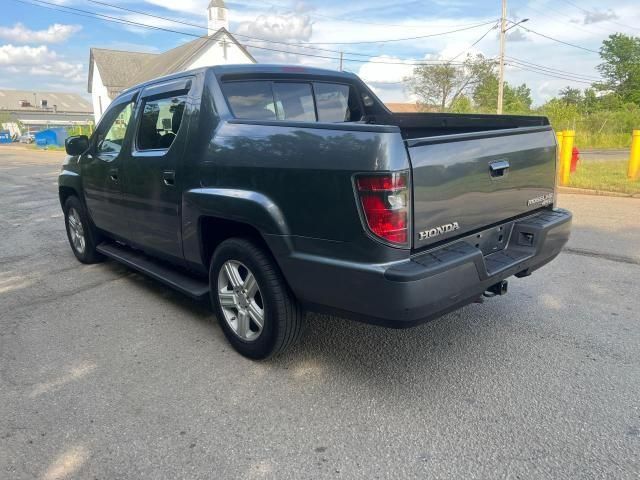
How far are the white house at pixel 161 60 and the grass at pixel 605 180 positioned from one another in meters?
30.0

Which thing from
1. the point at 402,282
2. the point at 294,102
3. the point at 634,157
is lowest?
the point at 402,282

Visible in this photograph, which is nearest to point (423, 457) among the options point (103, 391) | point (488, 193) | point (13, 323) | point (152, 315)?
point (488, 193)

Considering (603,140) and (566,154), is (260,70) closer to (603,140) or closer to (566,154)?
(566,154)

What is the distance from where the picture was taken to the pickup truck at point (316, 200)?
256 centimetres

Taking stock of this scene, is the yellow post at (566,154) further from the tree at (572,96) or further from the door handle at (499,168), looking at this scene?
the tree at (572,96)

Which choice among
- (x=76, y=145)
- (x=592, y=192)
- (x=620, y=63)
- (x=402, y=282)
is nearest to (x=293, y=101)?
(x=402, y=282)

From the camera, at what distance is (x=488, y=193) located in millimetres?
3029

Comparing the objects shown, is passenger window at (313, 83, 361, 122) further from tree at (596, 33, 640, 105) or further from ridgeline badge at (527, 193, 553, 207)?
tree at (596, 33, 640, 105)

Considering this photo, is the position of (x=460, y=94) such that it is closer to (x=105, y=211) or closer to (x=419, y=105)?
(x=419, y=105)

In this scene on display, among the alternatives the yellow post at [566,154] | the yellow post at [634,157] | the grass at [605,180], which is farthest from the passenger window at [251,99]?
the yellow post at [634,157]

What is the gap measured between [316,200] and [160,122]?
1.97 meters

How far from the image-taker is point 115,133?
4.84m

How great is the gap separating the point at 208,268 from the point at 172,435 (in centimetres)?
133

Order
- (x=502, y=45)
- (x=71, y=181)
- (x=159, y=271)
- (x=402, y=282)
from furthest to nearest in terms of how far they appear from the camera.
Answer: (x=502, y=45), (x=71, y=181), (x=159, y=271), (x=402, y=282)
